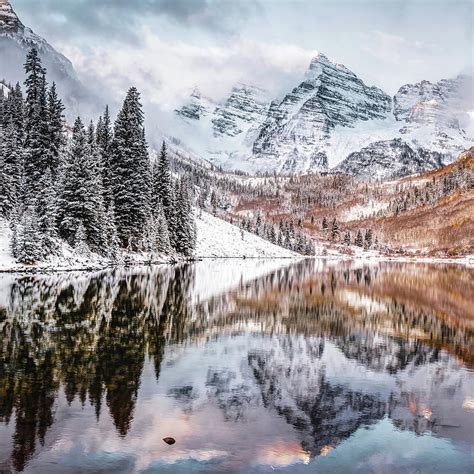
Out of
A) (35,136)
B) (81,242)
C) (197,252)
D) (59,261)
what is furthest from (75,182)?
(197,252)

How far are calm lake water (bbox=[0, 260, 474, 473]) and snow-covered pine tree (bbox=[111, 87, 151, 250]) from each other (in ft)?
152

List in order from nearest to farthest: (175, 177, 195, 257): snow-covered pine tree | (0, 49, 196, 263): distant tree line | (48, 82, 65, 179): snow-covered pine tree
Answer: (0, 49, 196, 263): distant tree line < (48, 82, 65, 179): snow-covered pine tree < (175, 177, 195, 257): snow-covered pine tree

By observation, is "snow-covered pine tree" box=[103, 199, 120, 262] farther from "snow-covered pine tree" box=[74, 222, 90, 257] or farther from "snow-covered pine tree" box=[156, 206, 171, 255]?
"snow-covered pine tree" box=[156, 206, 171, 255]

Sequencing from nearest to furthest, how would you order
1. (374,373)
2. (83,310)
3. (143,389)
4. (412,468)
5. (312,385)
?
(412,468)
(143,389)
(312,385)
(374,373)
(83,310)

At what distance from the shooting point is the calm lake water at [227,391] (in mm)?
10781

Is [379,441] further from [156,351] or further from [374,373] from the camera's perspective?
[156,351]

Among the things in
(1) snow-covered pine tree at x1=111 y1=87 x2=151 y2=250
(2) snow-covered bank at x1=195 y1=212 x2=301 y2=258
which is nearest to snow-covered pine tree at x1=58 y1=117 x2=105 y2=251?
(1) snow-covered pine tree at x1=111 y1=87 x2=151 y2=250

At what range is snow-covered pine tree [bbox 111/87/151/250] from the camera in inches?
3036

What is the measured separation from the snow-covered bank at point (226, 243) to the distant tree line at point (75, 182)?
149 ft

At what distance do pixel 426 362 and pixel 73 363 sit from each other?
12793mm

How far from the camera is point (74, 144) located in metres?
66.8

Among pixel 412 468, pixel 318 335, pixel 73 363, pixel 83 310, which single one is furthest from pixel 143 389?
pixel 83 310

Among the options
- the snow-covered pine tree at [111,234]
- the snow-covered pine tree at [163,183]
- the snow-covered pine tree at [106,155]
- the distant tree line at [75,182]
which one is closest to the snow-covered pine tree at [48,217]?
the distant tree line at [75,182]

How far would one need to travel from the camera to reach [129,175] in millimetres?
78562
